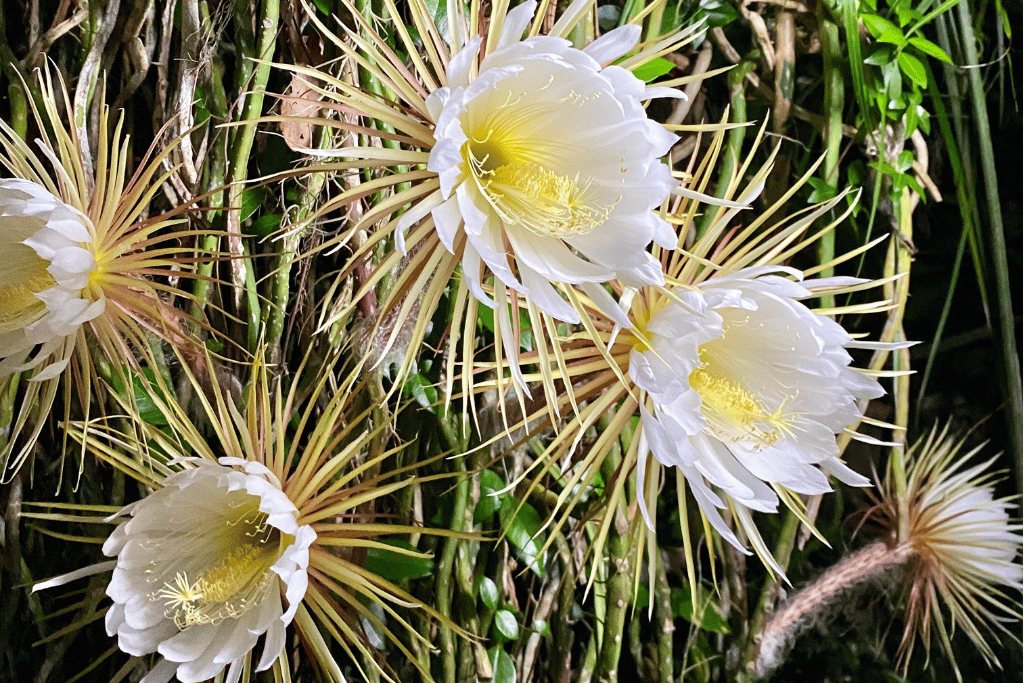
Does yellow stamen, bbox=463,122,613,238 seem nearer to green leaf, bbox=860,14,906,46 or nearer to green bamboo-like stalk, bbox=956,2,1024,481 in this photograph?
green leaf, bbox=860,14,906,46

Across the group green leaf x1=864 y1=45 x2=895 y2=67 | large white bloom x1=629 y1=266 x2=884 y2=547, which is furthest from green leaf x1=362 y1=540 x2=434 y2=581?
green leaf x1=864 y1=45 x2=895 y2=67

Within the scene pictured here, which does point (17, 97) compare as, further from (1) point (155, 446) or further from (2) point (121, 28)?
(1) point (155, 446)

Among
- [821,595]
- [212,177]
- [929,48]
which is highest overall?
[212,177]

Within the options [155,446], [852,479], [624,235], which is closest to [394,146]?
[624,235]

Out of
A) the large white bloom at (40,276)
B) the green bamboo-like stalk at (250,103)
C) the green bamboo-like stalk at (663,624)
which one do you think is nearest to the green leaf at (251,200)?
the green bamboo-like stalk at (250,103)

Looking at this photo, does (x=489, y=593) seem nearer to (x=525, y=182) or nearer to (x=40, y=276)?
(x=525, y=182)

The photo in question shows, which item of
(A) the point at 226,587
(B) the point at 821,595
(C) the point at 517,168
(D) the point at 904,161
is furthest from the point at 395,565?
(D) the point at 904,161
